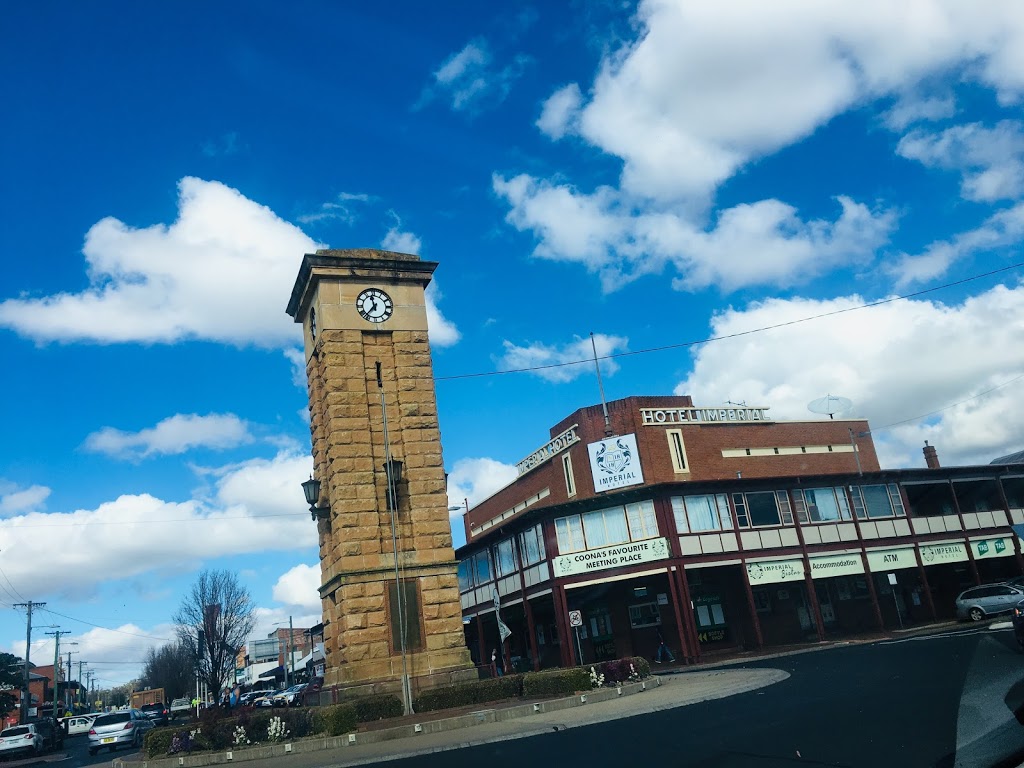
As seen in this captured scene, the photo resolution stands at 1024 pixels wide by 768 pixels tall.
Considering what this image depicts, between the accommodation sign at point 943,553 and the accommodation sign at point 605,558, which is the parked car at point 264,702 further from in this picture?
the accommodation sign at point 943,553

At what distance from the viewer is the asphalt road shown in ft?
28.8

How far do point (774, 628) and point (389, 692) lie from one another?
75.6 ft

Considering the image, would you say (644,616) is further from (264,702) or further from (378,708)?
(264,702)

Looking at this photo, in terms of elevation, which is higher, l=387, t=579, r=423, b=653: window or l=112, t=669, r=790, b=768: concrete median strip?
l=387, t=579, r=423, b=653: window

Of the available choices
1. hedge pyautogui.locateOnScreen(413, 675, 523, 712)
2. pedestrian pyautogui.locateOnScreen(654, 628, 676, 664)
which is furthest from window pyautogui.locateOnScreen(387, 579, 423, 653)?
pedestrian pyautogui.locateOnScreen(654, 628, 676, 664)

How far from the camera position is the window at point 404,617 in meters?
24.0

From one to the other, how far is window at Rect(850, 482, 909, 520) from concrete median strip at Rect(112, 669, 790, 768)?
2201 cm

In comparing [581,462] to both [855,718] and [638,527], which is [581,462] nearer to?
[638,527]

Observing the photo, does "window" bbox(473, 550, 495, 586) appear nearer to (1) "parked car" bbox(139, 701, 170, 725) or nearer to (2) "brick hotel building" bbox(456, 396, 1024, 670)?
(2) "brick hotel building" bbox(456, 396, 1024, 670)

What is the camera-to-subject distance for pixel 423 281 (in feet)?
90.6

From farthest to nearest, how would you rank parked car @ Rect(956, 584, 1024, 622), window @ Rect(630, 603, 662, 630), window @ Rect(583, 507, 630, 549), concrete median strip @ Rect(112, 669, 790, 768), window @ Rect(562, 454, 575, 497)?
window @ Rect(562, 454, 575, 497)
window @ Rect(630, 603, 662, 630)
window @ Rect(583, 507, 630, 549)
parked car @ Rect(956, 584, 1024, 622)
concrete median strip @ Rect(112, 669, 790, 768)

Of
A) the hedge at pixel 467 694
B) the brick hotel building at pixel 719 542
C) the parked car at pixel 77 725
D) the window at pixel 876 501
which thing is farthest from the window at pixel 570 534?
the parked car at pixel 77 725

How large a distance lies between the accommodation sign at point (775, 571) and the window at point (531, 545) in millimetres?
9564

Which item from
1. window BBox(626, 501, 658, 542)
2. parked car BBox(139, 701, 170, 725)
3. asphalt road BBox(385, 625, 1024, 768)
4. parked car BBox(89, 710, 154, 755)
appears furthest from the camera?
parked car BBox(139, 701, 170, 725)
